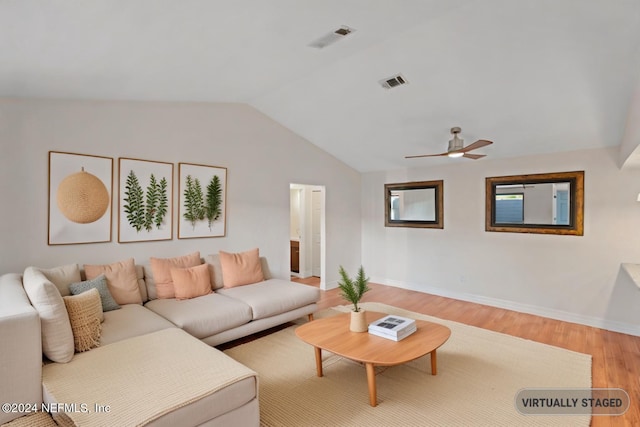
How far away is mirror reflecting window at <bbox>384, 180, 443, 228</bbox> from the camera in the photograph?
18.5 feet

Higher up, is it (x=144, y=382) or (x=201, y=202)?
(x=201, y=202)

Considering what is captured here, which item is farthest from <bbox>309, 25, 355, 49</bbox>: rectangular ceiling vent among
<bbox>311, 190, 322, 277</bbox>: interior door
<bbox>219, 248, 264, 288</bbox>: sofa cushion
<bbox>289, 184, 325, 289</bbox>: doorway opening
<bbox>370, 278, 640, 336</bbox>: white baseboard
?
<bbox>370, 278, 640, 336</bbox>: white baseboard

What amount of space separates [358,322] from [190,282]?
1968mm

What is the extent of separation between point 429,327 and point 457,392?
1.80ft

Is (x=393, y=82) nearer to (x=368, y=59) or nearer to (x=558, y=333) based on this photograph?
(x=368, y=59)

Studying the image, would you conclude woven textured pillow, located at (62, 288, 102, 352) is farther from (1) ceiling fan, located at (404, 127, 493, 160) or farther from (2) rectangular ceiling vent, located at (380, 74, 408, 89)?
(1) ceiling fan, located at (404, 127, 493, 160)

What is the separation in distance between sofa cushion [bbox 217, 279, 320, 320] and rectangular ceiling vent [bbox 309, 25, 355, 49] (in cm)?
265

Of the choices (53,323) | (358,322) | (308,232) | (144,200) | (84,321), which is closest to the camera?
(53,323)

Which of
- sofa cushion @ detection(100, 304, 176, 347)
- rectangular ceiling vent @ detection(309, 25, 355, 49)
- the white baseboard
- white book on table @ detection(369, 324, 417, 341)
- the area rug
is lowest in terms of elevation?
the area rug

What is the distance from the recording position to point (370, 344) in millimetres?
2580

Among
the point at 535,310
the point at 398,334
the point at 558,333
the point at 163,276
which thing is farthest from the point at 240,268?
the point at 535,310

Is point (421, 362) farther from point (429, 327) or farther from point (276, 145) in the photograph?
point (276, 145)

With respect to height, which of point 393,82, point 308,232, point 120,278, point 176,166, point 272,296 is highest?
point 393,82

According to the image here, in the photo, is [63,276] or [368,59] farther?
[368,59]
